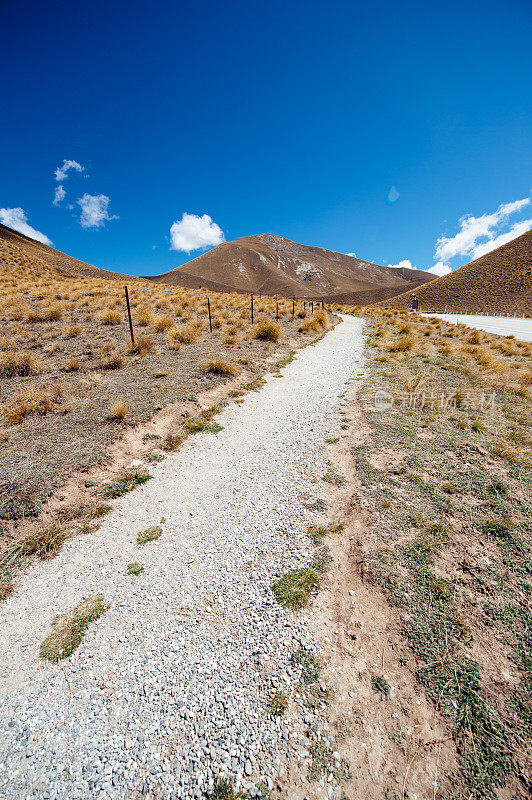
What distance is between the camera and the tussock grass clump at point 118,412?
6.49 metres

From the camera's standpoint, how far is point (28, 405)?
662 centimetres

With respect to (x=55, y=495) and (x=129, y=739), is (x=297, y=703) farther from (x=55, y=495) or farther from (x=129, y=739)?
(x=55, y=495)

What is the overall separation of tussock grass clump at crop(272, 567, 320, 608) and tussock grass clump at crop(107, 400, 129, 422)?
4912mm

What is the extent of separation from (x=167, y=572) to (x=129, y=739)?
1439 mm

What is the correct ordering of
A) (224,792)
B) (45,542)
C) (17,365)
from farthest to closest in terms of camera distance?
(17,365), (45,542), (224,792)

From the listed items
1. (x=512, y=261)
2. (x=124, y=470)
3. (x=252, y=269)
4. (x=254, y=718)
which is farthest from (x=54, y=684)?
(x=252, y=269)

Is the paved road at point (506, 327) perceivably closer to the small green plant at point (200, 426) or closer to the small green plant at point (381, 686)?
the small green plant at point (200, 426)

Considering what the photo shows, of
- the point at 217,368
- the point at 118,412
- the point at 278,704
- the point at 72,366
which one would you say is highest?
the point at 72,366

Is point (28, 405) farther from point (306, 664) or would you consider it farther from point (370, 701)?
point (370, 701)

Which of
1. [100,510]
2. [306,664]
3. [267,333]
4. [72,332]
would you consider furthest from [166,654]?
[267,333]

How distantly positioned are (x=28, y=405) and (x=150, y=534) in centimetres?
475

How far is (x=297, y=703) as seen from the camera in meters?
2.37

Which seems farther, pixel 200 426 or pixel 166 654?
pixel 200 426

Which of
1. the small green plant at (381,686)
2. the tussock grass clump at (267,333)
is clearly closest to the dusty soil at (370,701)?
the small green plant at (381,686)
